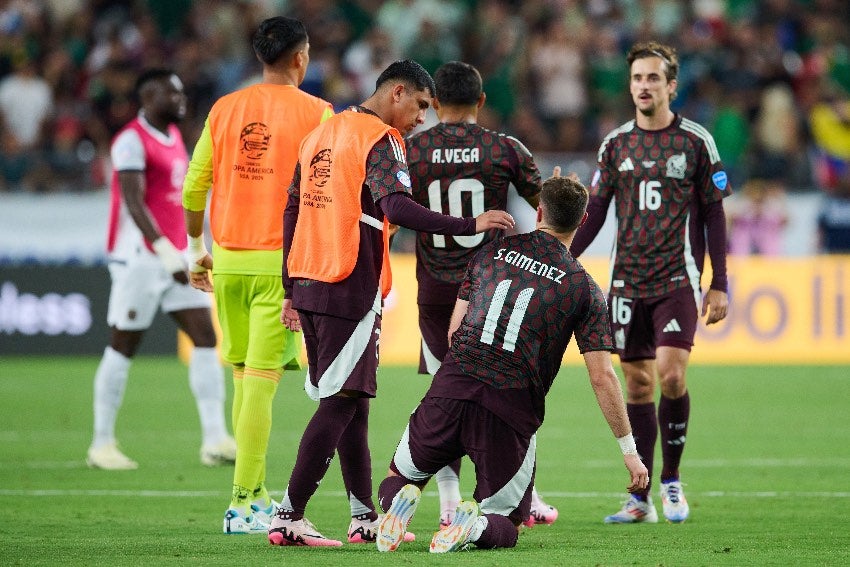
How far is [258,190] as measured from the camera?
7355 mm

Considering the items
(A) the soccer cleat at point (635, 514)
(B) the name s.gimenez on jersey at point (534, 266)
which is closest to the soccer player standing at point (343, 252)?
(B) the name s.gimenez on jersey at point (534, 266)

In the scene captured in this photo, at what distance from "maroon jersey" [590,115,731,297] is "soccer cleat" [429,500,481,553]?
7.47ft

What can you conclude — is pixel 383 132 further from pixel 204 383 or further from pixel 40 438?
pixel 40 438

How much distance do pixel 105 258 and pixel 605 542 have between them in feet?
41.2

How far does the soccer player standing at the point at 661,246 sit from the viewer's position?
26.5 feet

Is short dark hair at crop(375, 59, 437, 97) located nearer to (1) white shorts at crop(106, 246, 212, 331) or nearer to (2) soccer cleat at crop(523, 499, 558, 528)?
(2) soccer cleat at crop(523, 499, 558, 528)

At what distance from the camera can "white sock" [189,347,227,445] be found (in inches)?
404

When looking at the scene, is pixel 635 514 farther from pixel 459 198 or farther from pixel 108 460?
pixel 108 460

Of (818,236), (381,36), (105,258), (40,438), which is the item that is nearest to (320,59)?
(381,36)

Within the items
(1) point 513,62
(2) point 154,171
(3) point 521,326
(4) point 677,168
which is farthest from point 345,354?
(1) point 513,62

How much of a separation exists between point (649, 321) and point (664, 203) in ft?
2.18

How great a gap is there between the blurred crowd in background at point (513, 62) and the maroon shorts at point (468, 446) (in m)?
13.7

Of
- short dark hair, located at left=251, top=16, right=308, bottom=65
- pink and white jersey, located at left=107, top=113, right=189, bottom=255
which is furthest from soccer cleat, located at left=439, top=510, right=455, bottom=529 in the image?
pink and white jersey, located at left=107, top=113, right=189, bottom=255

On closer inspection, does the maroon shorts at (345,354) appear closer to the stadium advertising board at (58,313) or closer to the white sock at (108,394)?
the white sock at (108,394)
